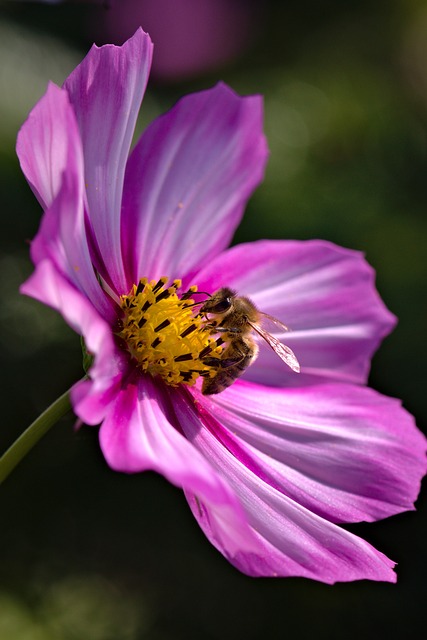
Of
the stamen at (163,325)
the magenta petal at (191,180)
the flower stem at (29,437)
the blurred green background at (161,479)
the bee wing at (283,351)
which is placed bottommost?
the blurred green background at (161,479)

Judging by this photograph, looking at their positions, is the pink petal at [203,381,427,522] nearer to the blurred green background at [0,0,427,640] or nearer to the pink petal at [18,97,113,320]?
the pink petal at [18,97,113,320]

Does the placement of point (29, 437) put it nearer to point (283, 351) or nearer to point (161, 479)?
point (283, 351)

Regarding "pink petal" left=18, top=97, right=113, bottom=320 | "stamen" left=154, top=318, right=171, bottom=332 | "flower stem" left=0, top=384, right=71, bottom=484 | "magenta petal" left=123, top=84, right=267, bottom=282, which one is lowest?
"stamen" left=154, top=318, right=171, bottom=332

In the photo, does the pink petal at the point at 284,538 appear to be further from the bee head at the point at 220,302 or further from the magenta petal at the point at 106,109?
the magenta petal at the point at 106,109

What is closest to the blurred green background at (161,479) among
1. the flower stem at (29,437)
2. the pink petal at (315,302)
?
the pink petal at (315,302)

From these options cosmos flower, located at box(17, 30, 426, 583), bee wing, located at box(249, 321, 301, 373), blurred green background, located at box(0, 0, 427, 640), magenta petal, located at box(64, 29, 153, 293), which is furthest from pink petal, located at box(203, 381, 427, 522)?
blurred green background, located at box(0, 0, 427, 640)

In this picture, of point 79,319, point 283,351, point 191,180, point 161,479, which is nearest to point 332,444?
point 283,351

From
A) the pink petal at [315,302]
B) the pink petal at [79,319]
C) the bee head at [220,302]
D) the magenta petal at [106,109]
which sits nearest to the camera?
the pink petal at [79,319]
